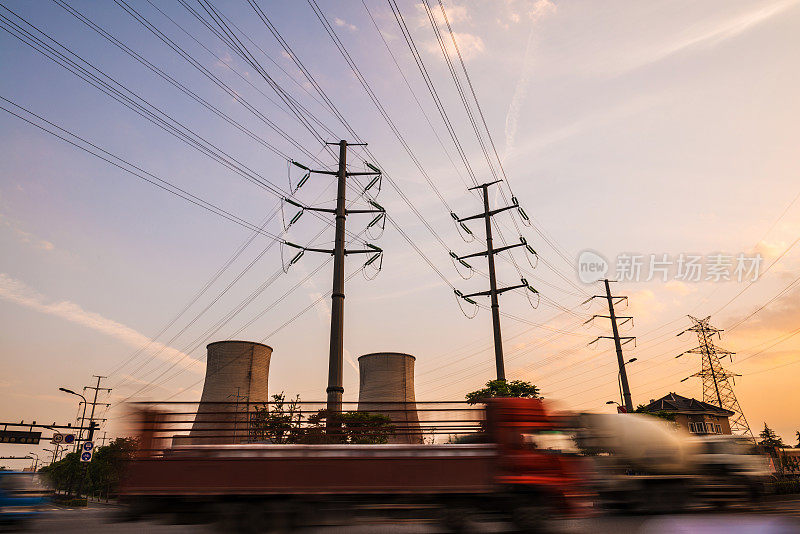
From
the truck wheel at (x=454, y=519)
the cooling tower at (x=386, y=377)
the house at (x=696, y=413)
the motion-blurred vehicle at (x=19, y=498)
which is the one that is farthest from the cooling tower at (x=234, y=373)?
the house at (x=696, y=413)

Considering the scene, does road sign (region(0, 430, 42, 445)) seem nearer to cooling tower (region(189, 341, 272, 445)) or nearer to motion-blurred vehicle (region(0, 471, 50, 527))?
cooling tower (region(189, 341, 272, 445))

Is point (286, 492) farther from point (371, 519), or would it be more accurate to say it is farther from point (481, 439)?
point (481, 439)

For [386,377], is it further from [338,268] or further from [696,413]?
[696,413]

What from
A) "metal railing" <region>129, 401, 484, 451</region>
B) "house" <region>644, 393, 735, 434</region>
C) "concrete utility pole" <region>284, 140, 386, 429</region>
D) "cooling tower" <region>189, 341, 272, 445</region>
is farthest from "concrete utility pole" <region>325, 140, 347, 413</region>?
"house" <region>644, 393, 735, 434</region>

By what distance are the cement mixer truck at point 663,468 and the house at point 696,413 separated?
215ft

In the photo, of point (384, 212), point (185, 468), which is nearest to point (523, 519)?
point (185, 468)

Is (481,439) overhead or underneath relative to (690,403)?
underneath

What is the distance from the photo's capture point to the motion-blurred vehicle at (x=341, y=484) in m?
8.60

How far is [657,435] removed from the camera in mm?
12289

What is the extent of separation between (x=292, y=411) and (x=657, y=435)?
874 centimetres

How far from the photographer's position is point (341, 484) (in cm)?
866

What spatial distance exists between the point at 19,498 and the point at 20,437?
149 feet

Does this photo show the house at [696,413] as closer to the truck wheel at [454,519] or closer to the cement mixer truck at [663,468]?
the cement mixer truck at [663,468]

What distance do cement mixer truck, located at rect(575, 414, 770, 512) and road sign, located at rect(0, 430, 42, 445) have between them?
53.0 m
